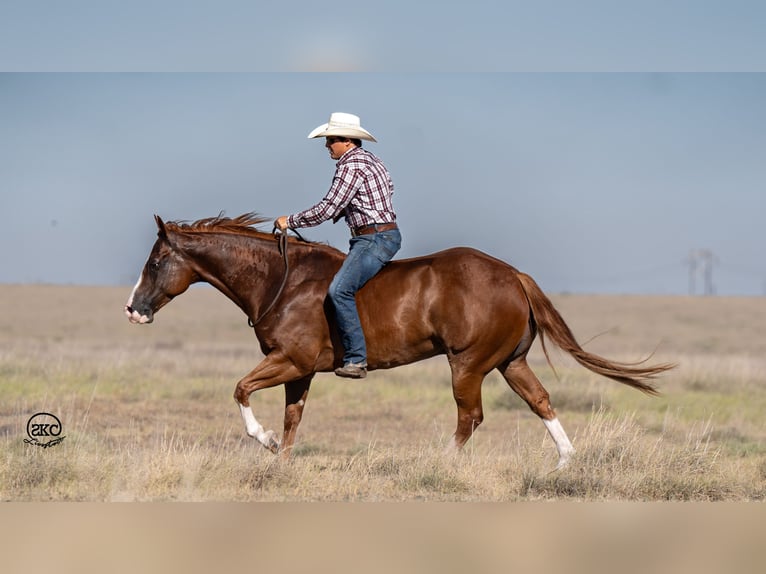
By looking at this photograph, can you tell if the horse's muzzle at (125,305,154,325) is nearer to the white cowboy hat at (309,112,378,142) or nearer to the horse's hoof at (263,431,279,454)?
the horse's hoof at (263,431,279,454)

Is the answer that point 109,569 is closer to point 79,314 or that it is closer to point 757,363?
point 757,363

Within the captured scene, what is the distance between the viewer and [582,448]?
909 centimetres

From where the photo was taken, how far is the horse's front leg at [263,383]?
8891 millimetres

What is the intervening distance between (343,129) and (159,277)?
221 cm

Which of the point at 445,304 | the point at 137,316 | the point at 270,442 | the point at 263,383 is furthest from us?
the point at 137,316

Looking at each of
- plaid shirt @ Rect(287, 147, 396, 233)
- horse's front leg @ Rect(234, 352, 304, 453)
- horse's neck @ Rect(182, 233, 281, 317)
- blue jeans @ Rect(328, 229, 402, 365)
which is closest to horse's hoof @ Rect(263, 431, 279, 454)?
horse's front leg @ Rect(234, 352, 304, 453)

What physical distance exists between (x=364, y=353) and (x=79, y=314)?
180 ft

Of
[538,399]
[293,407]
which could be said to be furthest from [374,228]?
[538,399]

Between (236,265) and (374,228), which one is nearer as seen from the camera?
(374,228)

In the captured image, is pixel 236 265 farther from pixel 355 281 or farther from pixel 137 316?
pixel 355 281

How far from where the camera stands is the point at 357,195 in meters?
9.20

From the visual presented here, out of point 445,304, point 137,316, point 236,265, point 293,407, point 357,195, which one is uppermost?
point 357,195

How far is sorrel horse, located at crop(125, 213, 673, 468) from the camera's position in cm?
917

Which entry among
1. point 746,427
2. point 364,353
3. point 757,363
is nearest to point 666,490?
point 364,353
